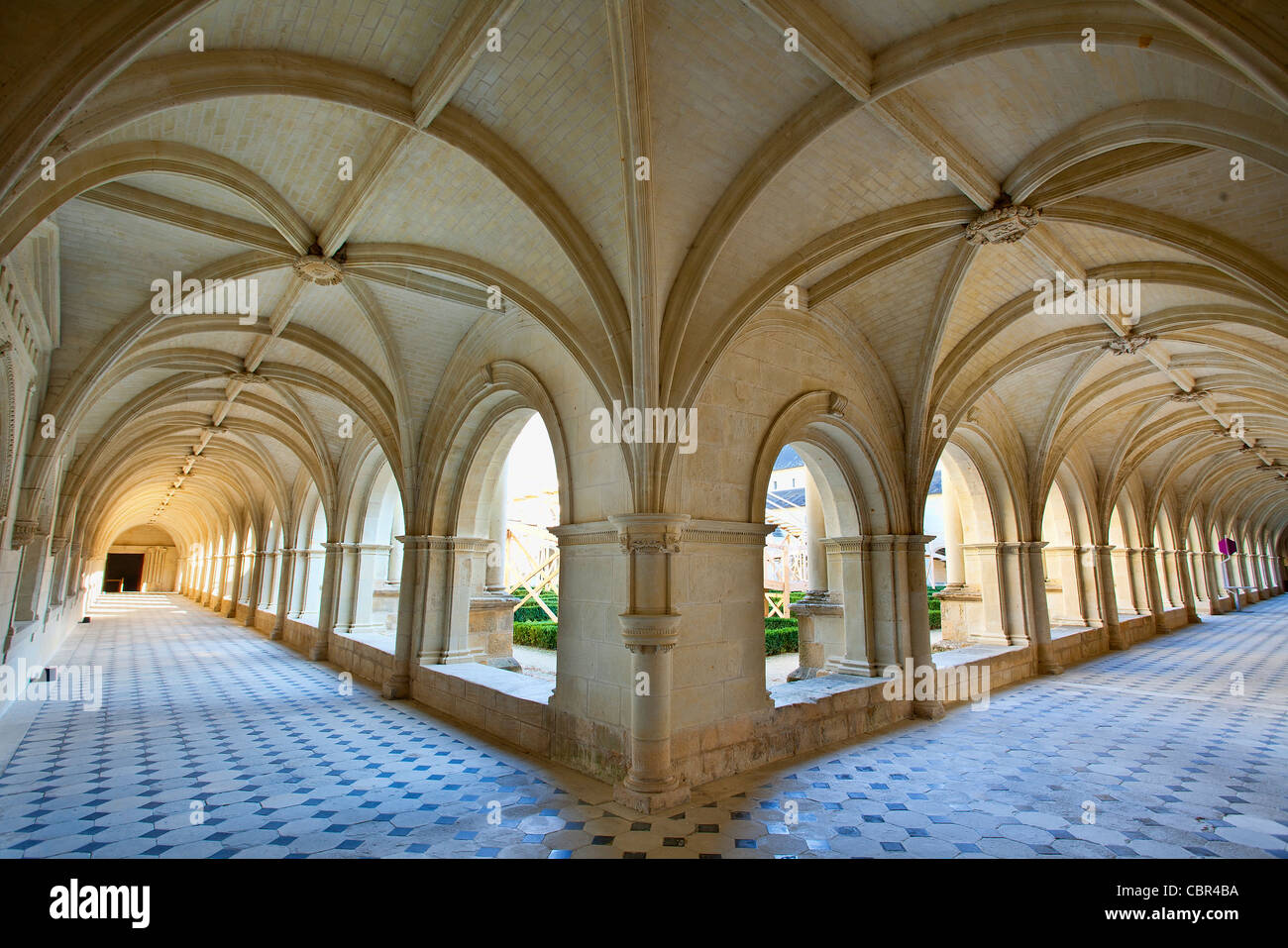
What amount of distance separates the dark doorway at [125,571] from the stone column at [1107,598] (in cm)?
5158

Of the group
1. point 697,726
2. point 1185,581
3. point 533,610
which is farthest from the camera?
point 1185,581

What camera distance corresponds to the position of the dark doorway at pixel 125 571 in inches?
1629

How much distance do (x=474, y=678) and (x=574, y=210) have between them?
218 inches

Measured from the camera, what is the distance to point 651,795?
4949 millimetres

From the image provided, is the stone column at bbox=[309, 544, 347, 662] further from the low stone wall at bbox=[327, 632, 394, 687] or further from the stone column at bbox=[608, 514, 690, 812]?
the stone column at bbox=[608, 514, 690, 812]

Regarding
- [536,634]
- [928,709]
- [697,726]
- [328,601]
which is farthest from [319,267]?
[536,634]

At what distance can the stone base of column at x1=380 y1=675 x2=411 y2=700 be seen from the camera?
8891mm

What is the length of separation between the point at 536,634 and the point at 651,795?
35.2 ft

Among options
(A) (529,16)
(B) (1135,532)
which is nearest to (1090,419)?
(B) (1135,532)

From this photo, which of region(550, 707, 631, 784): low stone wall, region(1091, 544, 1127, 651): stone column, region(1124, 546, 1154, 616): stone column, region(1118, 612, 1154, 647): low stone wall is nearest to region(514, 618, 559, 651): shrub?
region(550, 707, 631, 784): low stone wall

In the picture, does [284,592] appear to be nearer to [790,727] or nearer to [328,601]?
[328,601]

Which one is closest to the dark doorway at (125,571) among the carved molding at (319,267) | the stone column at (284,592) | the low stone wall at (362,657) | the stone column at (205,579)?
the stone column at (205,579)

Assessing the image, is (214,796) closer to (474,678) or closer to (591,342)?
(474,678)
